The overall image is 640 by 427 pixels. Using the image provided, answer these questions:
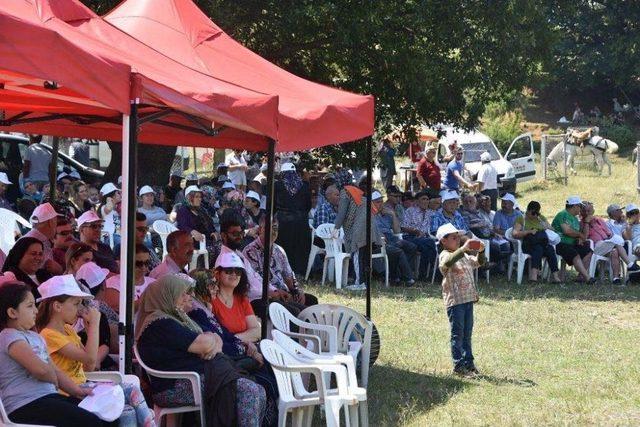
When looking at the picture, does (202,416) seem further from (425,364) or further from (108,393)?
(425,364)

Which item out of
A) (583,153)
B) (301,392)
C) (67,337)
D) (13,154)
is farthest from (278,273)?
(583,153)

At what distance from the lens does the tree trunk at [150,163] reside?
661 inches

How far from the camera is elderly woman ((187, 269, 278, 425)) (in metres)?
7.07

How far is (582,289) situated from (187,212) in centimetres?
574

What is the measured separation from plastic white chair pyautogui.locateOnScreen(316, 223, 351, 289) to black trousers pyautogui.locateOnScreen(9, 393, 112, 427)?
9507 mm

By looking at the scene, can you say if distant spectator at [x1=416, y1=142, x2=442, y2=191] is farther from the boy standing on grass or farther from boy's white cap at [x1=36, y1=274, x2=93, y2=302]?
boy's white cap at [x1=36, y1=274, x2=93, y2=302]

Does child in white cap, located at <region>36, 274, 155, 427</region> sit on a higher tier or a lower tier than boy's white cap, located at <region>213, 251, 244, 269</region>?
lower

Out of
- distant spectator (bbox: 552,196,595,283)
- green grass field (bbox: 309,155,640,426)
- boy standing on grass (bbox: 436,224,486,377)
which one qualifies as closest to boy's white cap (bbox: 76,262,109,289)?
green grass field (bbox: 309,155,640,426)

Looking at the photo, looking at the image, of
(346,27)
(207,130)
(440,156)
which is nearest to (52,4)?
(207,130)

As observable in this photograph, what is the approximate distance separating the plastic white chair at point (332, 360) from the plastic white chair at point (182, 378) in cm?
96

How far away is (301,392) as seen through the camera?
7.10 metres

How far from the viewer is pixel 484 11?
15.6 meters

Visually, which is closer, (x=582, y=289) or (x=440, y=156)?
(x=582, y=289)

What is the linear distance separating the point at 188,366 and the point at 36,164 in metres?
11.3
